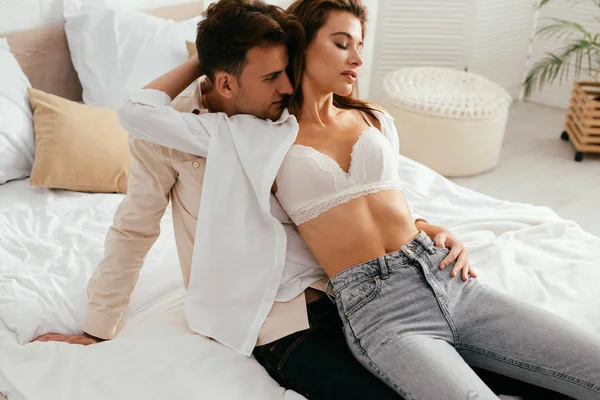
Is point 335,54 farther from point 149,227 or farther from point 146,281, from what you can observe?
point 146,281

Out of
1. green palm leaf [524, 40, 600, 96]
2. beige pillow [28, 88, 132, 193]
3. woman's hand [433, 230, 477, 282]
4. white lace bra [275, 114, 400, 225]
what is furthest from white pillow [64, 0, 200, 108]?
green palm leaf [524, 40, 600, 96]

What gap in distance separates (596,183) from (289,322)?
2630 mm

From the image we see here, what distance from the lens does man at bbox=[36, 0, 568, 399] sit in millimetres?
1304

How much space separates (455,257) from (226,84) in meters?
0.64

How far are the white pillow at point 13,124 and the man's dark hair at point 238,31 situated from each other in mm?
1002

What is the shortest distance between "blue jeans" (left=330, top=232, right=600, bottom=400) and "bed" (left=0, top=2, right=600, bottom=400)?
224 mm

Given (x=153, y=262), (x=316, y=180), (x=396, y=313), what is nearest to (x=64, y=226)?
(x=153, y=262)

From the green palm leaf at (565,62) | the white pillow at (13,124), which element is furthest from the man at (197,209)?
the green palm leaf at (565,62)

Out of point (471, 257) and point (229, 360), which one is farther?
point (471, 257)

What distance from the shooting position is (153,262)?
1.81 metres

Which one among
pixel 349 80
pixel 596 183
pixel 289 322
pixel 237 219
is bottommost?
pixel 596 183

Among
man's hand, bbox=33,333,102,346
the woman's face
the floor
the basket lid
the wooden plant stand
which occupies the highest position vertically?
the woman's face

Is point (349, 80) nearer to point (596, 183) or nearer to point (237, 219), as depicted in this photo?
point (237, 219)

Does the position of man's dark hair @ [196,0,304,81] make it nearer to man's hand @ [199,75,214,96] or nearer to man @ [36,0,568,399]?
man @ [36,0,568,399]
